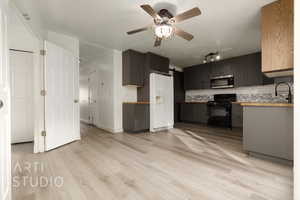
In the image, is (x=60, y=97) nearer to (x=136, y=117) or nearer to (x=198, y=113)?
(x=136, y=117)

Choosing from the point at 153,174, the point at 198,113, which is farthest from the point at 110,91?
the point at 198,113

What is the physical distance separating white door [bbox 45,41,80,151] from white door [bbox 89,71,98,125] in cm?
167

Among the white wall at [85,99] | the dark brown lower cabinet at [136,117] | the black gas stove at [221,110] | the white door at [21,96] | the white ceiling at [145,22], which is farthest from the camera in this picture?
the white wall at [85,99]

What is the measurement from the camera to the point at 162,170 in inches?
70.0

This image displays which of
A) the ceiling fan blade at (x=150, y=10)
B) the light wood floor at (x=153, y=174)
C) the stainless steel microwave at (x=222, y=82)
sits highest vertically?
the ceiling fan blade at (x=150, y=10)

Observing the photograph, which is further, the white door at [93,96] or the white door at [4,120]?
the white door at [93,96]

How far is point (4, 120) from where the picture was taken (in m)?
1.06

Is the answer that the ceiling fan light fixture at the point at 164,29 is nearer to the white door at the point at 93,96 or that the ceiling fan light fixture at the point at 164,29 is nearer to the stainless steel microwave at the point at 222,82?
the white door at the point at 93,96

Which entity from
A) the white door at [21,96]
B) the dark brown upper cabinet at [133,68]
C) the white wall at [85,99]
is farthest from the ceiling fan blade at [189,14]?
the white wall at [85,99]

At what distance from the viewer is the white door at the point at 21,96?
293 cm

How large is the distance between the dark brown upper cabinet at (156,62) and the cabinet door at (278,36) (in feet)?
8.68

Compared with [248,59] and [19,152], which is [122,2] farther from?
[248,59]

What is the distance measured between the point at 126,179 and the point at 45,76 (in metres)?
2.23

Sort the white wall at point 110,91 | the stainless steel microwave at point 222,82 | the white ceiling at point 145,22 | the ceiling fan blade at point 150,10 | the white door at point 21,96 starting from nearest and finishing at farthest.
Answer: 1. the ceiling fan blade at point 150,10
2. the white ceiling at point 145,22
3. the white door at point 21,96
4. the white wall at point 110,91
5. the stainless steel microwave at point 222,82
